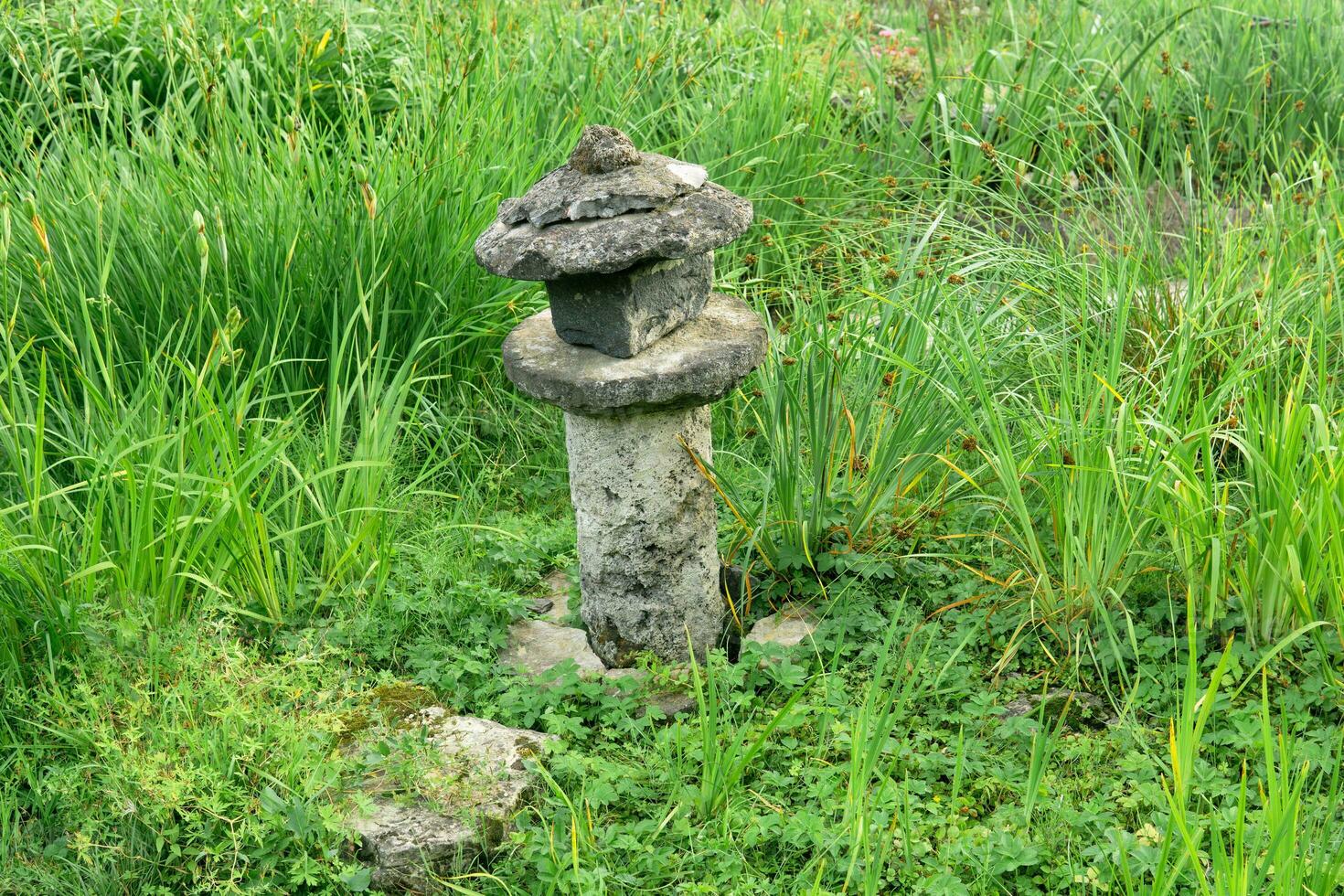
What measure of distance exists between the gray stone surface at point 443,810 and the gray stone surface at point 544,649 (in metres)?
0.37

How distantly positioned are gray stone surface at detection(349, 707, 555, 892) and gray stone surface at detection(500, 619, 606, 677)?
1.20 feet

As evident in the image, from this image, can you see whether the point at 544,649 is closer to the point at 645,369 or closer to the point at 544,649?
the point at 544,649

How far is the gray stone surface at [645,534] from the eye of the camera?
2.88 meters

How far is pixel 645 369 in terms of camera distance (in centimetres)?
270

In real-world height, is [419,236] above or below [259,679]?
above

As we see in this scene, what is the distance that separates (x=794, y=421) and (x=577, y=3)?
3.82 metres

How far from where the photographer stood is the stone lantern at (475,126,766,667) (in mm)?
2648

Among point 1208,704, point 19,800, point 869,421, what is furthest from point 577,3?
point 1208,704

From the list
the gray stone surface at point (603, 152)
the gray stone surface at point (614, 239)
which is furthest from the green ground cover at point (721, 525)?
the gray stone surface at point (603, 152)

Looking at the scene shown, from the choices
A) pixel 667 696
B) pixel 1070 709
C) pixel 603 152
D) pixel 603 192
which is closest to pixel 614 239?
pixel 603 192

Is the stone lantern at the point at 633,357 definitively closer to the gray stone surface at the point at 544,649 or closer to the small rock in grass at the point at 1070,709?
the gray stone surface at the point at 544,649

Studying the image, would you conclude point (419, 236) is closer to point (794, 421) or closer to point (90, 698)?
point (794, 421)

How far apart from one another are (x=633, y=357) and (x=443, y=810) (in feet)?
3.38

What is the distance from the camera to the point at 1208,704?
211 centimetres
